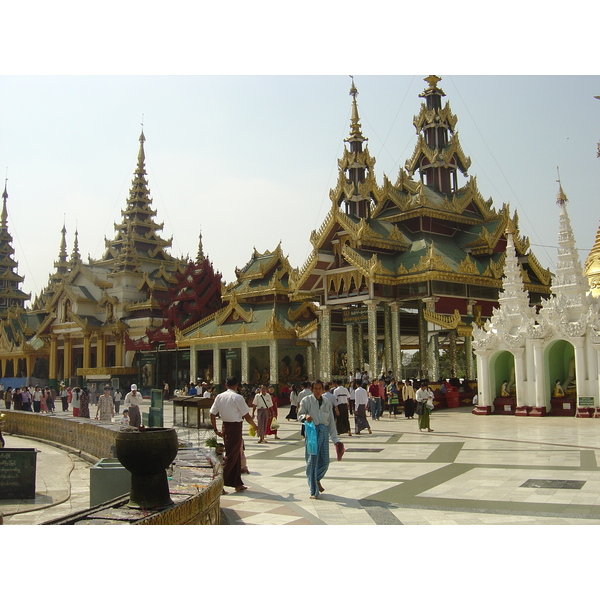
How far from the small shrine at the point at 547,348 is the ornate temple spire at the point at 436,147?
1292 centimetres

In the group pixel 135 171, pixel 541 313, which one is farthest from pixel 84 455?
pixel 135 171

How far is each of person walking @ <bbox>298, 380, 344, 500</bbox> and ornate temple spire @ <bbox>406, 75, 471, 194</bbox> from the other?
26.4m

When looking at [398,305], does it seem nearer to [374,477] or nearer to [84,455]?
[84,455]

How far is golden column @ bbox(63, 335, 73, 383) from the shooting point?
166ft

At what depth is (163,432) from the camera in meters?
5.42

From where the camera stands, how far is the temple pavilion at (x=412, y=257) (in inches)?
1056

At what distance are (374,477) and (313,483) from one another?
1622 mm

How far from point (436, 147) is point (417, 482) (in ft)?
92.0

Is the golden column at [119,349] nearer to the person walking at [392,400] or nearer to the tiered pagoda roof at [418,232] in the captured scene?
the tiered pagoda roof at [418,232]

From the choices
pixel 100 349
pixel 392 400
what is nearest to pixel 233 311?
pixel 100 349

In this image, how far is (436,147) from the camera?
112ft

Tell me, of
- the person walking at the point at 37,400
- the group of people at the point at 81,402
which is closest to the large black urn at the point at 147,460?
the group of people at the point at 81,402

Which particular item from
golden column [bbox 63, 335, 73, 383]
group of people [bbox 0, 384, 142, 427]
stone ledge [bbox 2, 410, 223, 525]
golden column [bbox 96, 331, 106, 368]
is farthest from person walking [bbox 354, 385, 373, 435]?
golden column [bbox 63, 335, 73, 383]

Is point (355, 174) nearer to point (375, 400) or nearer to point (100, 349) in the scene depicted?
point (375, 400)
